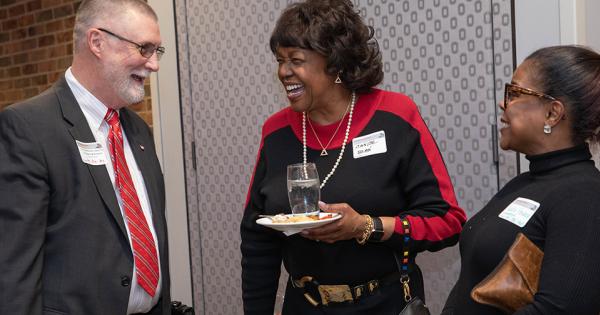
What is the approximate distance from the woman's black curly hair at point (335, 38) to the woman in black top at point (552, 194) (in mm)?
503

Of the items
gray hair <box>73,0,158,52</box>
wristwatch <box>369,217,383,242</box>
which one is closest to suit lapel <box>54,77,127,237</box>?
gray hair <box>73,0,158,52</box>

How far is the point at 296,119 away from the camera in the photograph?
6.89 feet

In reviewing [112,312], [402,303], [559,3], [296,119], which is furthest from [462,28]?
[112,312]

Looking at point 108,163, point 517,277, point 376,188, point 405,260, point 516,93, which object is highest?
point 516,93

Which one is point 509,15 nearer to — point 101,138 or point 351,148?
point 351,148

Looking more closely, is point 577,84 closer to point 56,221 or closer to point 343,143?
point 343,143

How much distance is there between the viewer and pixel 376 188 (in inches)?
75.2

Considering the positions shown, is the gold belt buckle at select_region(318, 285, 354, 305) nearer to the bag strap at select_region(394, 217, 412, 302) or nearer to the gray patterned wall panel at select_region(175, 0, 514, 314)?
the bag strap at select_region(394, 217, 412, 302)

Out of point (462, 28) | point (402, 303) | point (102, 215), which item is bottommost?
point (402, 303)

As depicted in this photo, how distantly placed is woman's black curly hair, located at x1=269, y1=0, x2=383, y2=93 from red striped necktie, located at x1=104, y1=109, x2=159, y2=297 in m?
0.60

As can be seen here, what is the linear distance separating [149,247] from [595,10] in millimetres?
1798

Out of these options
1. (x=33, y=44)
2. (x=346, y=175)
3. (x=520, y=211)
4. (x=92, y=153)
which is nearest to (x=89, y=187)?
(x=92, y=153)

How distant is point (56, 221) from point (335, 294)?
32.3 inches

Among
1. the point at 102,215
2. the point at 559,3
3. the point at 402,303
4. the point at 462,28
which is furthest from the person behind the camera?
the point at 462,28
